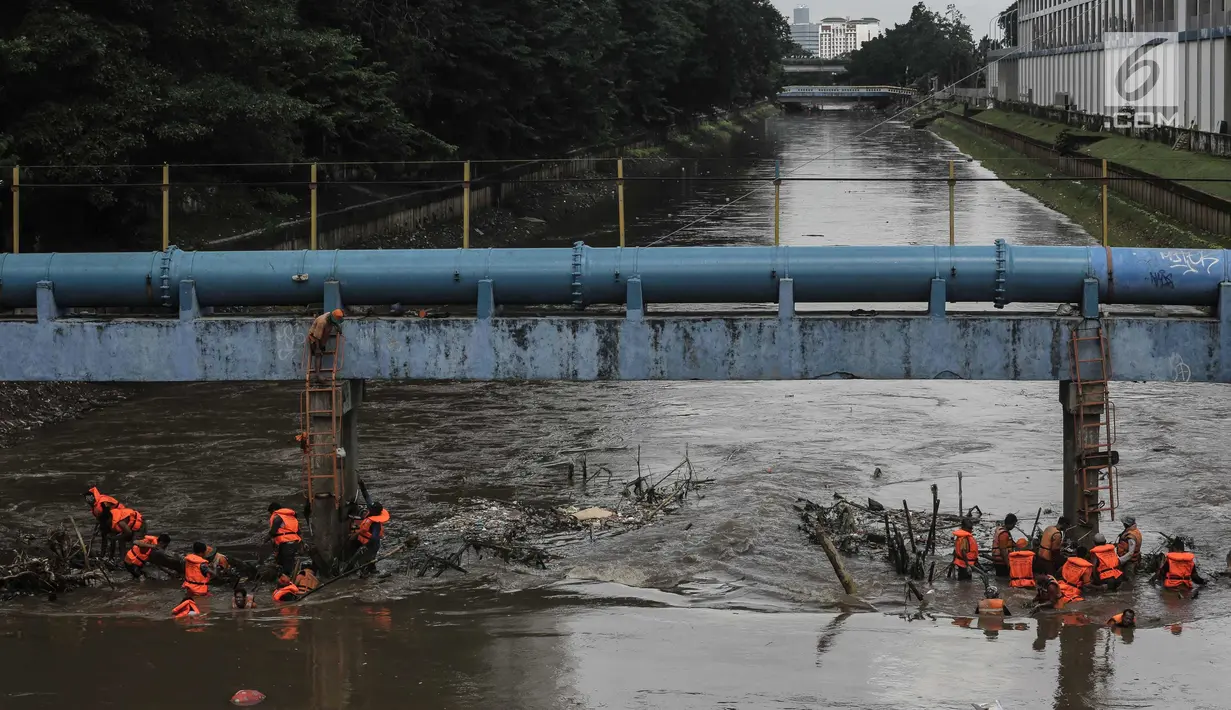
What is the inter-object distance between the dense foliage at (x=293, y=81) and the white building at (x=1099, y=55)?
27.2 meters

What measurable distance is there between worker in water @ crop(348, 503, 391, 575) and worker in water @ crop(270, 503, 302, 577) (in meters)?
0.80

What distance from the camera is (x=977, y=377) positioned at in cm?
1792

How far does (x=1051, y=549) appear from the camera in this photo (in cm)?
1825

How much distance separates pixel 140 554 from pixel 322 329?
394 centimetres

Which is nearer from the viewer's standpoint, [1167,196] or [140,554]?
[140,554]

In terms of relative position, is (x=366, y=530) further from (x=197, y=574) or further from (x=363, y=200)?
(x=363, y=200)

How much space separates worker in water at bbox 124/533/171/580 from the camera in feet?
61.9

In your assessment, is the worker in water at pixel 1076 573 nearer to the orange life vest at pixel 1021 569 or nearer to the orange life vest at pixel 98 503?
the orange life vest at pixel 1021 569

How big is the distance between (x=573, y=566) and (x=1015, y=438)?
10892mm

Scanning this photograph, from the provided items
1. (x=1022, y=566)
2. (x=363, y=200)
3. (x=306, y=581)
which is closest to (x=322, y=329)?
(x=306, y=581)

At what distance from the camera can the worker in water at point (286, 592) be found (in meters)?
18.0

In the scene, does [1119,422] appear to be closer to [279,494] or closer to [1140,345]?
[1140,345]

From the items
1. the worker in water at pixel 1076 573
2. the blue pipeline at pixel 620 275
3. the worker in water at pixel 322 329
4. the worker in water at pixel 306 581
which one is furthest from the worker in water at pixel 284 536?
the worker in water at pixel 1076 573

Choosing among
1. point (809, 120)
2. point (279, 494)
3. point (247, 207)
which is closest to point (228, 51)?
point (247, 207)
